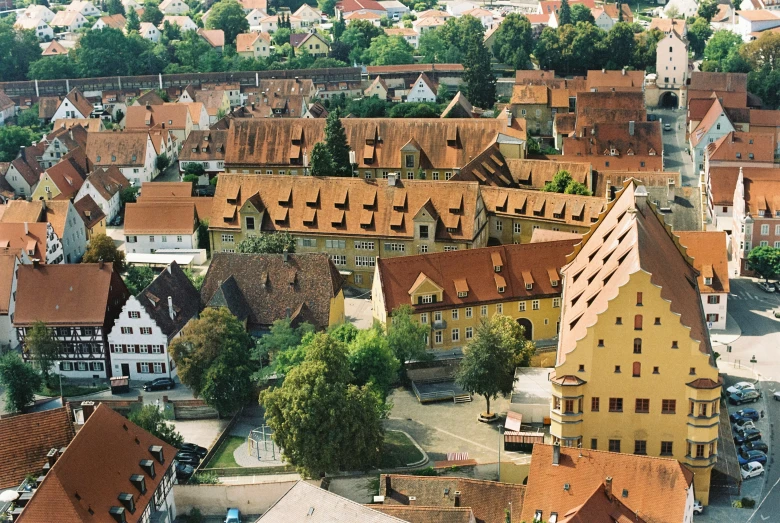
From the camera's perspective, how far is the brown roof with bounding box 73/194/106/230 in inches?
4934

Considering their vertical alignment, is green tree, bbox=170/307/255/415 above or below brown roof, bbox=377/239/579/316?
below

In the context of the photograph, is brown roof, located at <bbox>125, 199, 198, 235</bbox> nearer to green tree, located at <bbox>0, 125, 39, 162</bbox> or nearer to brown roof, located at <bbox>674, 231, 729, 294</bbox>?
green tree, located at <bbox>0, 125, 39, 162</bbox>

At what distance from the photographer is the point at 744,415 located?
279ft

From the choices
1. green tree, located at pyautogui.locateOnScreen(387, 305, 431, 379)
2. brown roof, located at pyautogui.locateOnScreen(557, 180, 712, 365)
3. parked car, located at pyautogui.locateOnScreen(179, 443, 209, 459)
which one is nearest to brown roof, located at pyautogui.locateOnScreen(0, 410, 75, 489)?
parked car, located at pyautogui.locateOnScreen(179, 443, 209, 459)

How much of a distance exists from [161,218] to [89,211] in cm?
1023

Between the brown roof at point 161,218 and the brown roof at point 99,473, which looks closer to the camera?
the brown roof at point 99,473

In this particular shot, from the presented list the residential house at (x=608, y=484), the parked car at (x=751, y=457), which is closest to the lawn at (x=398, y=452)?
the residential house at (x=608, y=484)

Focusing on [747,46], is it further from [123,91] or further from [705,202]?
[123,91]

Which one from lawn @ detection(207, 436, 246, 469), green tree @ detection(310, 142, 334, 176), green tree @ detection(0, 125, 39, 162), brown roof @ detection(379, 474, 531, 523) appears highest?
green tree @ detection(310, 142, 334, 176)

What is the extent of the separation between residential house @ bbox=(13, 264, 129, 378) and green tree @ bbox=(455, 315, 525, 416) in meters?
30.5

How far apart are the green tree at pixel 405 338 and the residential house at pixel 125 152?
217 feet

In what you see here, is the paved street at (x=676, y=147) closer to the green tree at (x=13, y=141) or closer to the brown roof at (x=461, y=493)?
the brown roof at (x=461, y=493)

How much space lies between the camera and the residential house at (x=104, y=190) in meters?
134

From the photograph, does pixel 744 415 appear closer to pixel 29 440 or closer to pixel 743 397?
pixel 743 397
